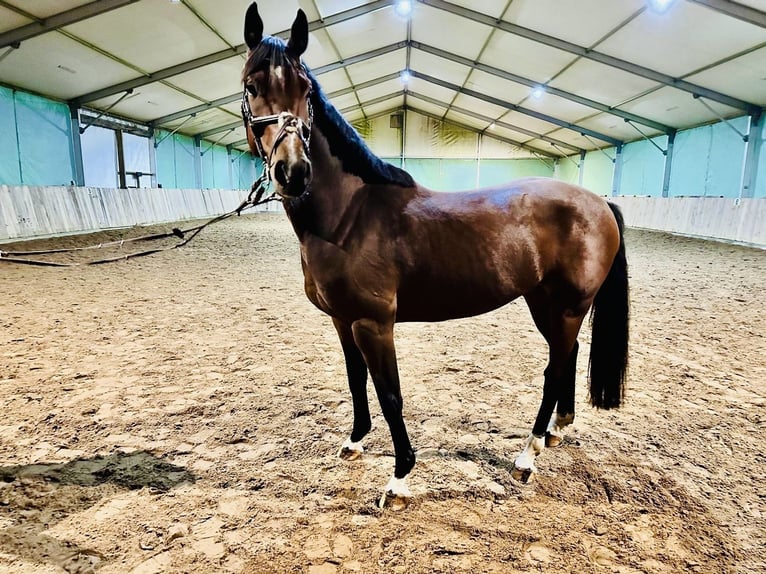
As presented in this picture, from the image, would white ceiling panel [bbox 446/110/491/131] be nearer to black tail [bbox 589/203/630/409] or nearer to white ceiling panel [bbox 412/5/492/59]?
white ceiling panel [bbox 412/5/492/59]

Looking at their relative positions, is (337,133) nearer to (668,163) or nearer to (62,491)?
(62,491)

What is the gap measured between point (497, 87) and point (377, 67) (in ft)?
16.0

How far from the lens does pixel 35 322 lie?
4.18 m

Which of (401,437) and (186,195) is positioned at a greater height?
(186,195)

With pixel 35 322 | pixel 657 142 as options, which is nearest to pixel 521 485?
pixel 35 322

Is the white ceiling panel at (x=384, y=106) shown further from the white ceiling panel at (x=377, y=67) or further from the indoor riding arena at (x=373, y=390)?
the indoor riding arena at (x=373, y=390)

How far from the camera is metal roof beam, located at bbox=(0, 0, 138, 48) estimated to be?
7992 millimetres

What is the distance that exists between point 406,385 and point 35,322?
3.72 meters

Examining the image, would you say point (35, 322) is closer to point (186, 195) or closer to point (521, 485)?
point (521, 485)

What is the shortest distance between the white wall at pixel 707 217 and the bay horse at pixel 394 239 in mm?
8090

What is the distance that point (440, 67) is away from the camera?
56.2ft

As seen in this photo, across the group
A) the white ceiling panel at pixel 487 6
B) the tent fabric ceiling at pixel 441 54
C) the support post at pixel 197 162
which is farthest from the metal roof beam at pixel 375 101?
the white ceiling panel at pixel 487 6

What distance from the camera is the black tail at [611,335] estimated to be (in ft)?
7.82

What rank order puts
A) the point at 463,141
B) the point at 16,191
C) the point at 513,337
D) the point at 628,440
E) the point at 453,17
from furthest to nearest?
1. the point at 463,141
2. the point at 453,17
3. the point at 16,191
4. the point at 513,337
5. the point at 628,440
